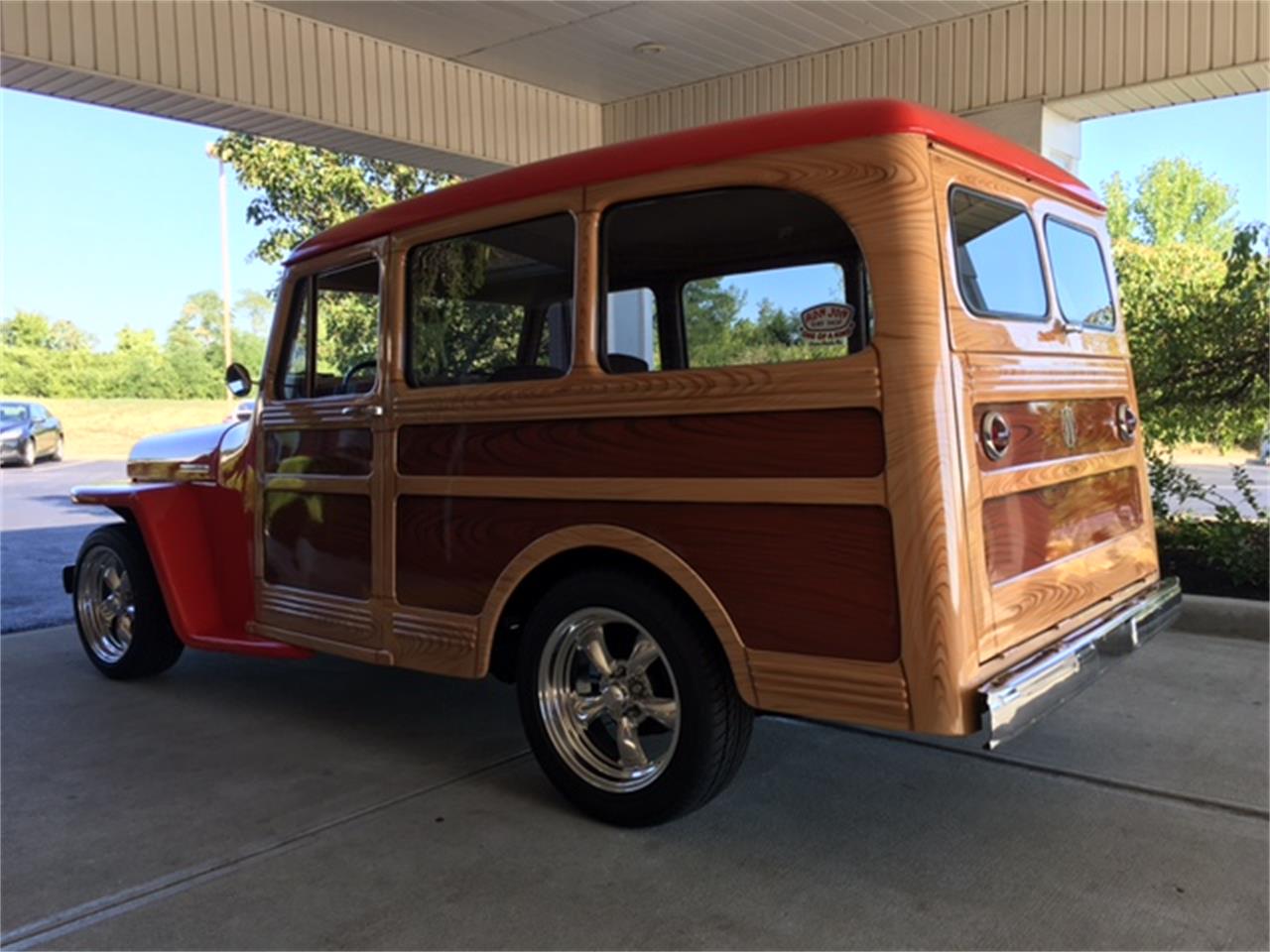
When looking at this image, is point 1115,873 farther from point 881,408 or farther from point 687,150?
point 687,150

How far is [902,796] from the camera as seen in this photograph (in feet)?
12.1

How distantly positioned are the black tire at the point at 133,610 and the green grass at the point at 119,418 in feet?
76.3

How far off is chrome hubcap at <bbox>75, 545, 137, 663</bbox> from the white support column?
20.7 ft

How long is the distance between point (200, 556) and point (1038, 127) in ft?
19.6

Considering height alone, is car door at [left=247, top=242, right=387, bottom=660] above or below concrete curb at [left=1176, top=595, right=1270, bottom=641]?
above

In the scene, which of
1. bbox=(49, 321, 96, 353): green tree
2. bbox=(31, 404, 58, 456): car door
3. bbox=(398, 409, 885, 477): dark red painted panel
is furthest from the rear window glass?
bbox=(49, 321, 96, 353): green tree

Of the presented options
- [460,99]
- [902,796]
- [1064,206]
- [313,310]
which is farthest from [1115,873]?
[460,99]

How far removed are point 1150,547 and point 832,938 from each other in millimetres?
2358

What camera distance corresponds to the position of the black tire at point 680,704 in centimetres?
318

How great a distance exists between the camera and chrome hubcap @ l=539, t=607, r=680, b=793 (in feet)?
11.2

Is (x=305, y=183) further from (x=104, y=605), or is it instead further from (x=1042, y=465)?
(x=1042, y=465)

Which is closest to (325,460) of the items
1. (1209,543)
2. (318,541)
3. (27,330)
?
(318,541)

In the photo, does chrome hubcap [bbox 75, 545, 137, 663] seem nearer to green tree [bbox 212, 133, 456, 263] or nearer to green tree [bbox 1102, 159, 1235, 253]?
green tree [bbox 212, 133, 456, 263]

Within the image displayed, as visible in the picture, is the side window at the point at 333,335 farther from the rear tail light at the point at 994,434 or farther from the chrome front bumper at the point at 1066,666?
the chrome front bumper at the point at 1066,666
